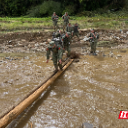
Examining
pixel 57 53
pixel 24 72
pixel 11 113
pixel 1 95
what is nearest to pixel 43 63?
pixel 24 72

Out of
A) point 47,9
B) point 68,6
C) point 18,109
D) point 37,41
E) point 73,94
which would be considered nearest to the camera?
point 18,109

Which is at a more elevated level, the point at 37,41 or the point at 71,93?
the point at 37,41

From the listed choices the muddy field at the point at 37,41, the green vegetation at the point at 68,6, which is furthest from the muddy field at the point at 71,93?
the green vegetation at the point at 68,6

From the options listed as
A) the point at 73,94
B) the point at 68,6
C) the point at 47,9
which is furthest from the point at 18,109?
the point at 68,6

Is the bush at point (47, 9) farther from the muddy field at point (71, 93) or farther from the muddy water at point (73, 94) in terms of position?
the muddy water at point (73, 94)

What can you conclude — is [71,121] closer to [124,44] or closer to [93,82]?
[93,82]

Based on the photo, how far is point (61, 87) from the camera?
481 cm

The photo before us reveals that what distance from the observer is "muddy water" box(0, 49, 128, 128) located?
10.6ft

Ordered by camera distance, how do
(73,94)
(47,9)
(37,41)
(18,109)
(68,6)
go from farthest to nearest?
(68,6)
(47,9)
(37,41)
(73,94)
(18,109)

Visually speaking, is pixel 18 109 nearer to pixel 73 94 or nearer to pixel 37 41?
pixel 73 94

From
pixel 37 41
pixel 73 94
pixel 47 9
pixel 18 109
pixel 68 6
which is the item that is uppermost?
pixel 68 6

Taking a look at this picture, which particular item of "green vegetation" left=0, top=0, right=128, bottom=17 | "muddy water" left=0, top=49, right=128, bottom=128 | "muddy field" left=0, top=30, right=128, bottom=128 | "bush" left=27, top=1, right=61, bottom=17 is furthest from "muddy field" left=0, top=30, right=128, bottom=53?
"bush" left=27, top=1, right=61, bottom=17

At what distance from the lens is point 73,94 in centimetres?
430

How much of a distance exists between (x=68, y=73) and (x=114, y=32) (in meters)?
8.37
